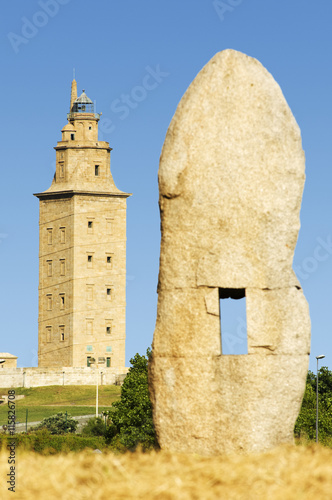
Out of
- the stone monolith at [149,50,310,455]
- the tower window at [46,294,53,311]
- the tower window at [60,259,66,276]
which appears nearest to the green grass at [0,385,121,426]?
the tower window at [46,294,53,311]

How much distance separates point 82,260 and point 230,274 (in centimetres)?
7303

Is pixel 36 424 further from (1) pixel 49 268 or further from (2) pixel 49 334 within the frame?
(1) pixel 49 268

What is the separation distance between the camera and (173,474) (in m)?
11.7

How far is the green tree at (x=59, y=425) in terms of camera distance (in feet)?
159

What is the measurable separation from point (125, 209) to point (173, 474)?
76055 mm

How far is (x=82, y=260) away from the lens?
283 ft

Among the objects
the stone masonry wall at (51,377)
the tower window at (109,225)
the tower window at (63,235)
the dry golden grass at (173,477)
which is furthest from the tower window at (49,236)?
the dry golden grass at (173,477)

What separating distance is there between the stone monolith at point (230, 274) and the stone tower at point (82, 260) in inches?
2804

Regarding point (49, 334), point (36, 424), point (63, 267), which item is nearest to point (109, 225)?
point (63, 267)

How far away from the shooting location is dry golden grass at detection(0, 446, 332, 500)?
11.0 meters

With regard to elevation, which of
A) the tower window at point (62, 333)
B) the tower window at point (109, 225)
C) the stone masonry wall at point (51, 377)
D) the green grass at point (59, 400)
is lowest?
the green grass at point (59, 400)

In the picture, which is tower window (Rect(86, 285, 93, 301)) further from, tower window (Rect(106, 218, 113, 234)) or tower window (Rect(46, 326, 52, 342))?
tower window (Rect(106, 218, 113, 234))

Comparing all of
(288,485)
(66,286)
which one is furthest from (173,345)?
(66,286)

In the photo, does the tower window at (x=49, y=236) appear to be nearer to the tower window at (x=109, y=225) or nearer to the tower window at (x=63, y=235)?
the tower window at (x=63, y=235)
